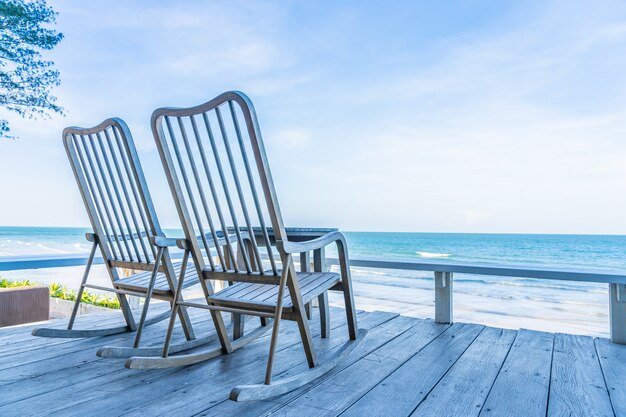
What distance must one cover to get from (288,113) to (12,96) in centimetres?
581

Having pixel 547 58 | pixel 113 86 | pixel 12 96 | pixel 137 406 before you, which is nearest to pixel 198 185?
pixel 137 406

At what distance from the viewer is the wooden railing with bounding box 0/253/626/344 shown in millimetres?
2145

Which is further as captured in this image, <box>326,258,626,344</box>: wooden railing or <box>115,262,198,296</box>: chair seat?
<box>326,258,626,344</box>: wooden railing

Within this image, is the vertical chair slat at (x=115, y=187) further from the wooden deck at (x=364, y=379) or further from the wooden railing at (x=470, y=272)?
the wooden railing at (x=470, y=272)

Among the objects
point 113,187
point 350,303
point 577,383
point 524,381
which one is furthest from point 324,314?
point 113,187

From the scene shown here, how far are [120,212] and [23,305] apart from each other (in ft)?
3.84

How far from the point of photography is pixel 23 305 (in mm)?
2482

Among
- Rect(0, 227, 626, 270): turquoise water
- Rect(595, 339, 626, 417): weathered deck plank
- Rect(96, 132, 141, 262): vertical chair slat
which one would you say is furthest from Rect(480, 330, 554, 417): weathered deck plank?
Rect(0, 227, 626, 270): turquoise water

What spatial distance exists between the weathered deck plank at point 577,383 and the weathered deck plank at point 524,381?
0.03 meters

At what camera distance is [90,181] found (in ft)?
6.46

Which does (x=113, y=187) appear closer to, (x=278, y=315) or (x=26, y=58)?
(x=278, y=315)

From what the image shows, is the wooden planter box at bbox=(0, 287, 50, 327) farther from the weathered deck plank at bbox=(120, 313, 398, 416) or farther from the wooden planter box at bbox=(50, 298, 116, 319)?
the weathered deck plank at bbox=(120, 313, 398, 416)

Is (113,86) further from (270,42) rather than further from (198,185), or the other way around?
(198,185)

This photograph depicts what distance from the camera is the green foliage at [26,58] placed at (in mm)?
5359
